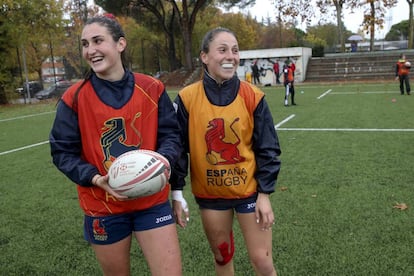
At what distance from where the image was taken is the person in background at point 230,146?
2.79 meters

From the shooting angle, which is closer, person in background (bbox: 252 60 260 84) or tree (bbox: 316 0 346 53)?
person in background (bbox: 252 60 260 84)

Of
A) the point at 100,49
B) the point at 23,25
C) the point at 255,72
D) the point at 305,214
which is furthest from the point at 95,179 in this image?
the point at 255,72

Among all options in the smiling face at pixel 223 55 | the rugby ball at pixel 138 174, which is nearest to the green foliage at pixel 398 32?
the smiling face at pixel 223 55

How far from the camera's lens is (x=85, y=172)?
2.39 m

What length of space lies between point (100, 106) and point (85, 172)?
398 millimetres

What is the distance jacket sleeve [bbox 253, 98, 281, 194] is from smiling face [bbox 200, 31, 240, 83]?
0.31 m

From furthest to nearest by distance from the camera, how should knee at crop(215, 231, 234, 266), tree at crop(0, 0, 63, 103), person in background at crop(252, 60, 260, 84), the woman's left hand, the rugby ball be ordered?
person in background at crop(252, 60, 260, 84)
tree at crop(0, 0, 63, 103)
knee at crop(215, 231, 234, 266)
the woman's left hand
the rugby ball

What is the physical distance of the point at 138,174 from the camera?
2275mm

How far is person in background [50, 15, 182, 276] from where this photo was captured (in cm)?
247

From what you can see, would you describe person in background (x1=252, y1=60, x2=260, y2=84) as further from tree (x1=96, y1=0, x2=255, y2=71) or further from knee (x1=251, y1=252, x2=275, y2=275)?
knee (x1=251, y1=252, x2=275, y2=275)

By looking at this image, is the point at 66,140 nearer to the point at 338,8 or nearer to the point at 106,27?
the point at 106,27

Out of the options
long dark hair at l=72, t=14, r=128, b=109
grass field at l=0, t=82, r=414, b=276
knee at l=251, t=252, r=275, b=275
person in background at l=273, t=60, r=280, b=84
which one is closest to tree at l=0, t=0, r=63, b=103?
person in background at l=273, t=60, r=280, b=84

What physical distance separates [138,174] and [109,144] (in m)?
0.34

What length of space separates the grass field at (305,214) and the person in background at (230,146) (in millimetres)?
1216
